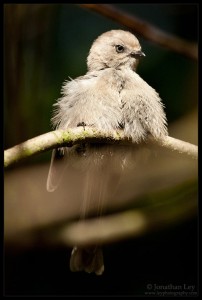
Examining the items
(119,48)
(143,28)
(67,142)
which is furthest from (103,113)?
(119,48)

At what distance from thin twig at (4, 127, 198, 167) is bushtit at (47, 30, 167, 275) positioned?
0.09 metres

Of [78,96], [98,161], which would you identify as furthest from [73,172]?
[78,96]

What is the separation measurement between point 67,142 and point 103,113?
2.67 ft

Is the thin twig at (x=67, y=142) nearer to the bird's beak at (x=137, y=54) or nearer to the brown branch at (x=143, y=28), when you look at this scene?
the brown branch at (x=143, y=28)

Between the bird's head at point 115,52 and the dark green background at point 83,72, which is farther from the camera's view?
the bird's head at point 115,52

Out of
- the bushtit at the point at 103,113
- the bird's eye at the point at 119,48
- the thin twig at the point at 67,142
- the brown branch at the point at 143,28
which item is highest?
the bird's eye at the point at 119,48

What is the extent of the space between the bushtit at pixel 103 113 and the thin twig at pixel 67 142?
0.29ft

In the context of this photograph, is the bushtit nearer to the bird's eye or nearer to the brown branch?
the bird's eye

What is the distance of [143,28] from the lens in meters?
3.01

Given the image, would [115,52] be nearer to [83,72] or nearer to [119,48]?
[119,48]

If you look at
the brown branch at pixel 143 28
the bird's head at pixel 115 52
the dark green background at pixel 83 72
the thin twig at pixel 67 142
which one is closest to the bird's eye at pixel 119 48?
the bird's head at pixel 115 52

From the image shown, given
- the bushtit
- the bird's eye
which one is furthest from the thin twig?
the bird's eye

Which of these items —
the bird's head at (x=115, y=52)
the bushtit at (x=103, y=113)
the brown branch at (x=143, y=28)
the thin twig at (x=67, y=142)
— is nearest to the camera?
the thin twig at (x=67, y=142)

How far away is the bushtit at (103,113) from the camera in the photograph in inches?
128
